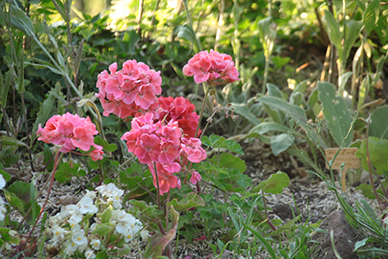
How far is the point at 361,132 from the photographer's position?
6.93 ft

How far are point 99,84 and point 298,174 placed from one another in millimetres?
1424

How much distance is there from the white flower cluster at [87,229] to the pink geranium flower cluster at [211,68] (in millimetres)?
477

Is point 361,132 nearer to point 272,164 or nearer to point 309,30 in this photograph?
point 272,164

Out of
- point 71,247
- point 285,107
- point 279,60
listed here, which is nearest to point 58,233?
point 71,247

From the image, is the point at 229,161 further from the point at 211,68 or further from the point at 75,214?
the point at 75,214

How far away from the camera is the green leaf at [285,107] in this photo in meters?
1.91

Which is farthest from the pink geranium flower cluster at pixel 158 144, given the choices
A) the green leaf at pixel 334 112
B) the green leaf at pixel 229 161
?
the green leaf at pixel 334 112

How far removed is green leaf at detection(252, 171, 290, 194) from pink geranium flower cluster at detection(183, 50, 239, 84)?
0.35 m

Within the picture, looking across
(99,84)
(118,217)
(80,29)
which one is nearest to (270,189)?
(118,217)

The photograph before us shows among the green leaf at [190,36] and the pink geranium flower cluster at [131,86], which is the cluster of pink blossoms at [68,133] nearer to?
the pink geranium flower cluster at [131,86]

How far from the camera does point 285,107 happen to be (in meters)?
1.93

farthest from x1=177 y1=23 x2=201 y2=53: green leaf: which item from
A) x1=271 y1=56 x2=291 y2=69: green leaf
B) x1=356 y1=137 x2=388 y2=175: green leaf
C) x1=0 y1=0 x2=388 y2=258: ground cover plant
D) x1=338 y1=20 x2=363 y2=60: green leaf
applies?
x1=271 y1=56 x2=291 y2=69: green leaf

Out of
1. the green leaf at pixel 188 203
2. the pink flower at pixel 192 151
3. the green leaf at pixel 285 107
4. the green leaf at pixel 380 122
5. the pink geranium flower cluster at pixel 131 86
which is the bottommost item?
the green leaf at pixel 380 122

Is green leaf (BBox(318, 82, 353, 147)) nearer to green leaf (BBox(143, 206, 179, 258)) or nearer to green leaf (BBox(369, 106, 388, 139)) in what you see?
green leaf (BBox(369, 106, 388, 139))
